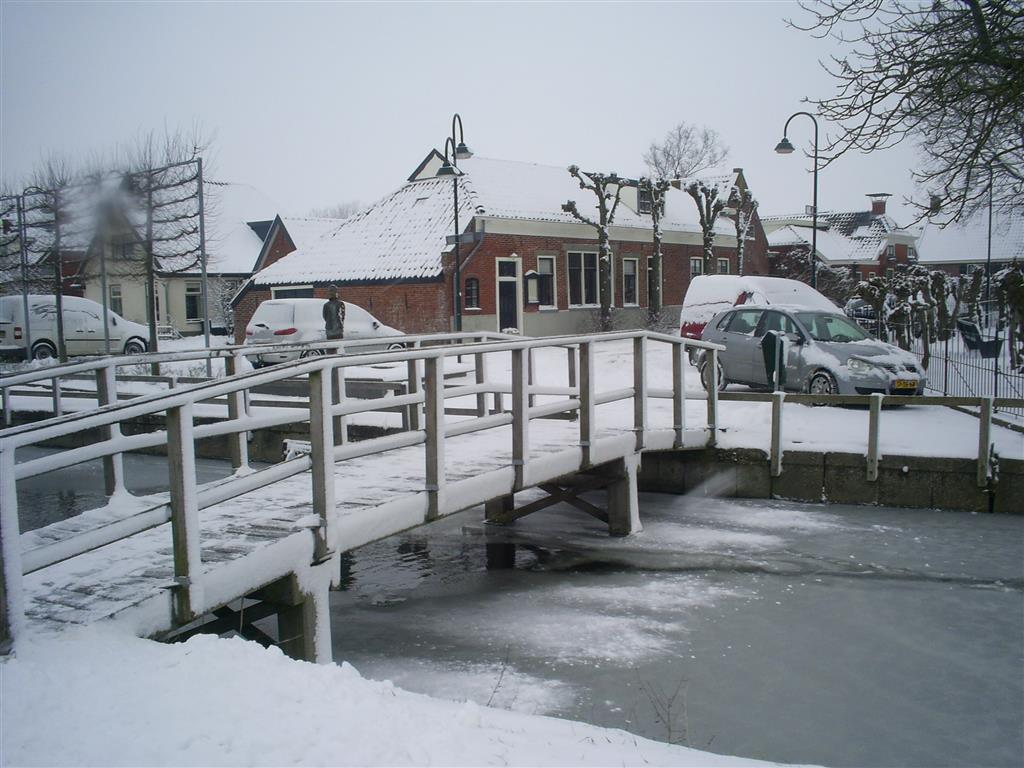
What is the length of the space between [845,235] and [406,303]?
43.1 metres

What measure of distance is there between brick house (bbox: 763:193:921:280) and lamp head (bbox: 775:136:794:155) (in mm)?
32369

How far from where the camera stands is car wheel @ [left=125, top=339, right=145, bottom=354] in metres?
26.8

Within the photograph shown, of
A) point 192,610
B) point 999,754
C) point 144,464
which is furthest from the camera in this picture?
point 144,464

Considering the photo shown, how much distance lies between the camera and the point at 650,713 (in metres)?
5.65

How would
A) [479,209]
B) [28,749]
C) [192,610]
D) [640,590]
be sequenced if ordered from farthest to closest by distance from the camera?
[479,209], [640,590], [192,610], [28,749]

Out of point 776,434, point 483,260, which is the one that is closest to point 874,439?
point 776,434

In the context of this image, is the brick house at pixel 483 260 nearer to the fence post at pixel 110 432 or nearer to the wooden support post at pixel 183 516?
the fence post at pixel 110 432

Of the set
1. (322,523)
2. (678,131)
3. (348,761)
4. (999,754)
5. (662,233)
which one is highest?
(678,131)

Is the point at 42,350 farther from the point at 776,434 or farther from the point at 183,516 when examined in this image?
the point at 183,516

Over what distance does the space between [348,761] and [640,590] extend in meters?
5.04

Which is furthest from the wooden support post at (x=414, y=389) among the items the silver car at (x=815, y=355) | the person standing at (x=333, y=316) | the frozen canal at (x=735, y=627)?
the person standing at (x=333, y=316)

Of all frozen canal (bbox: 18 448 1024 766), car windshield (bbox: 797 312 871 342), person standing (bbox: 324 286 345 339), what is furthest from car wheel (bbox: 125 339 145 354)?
car windshield (bbox: 797 312 871 342)

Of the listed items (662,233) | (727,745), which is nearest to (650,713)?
(727,745)

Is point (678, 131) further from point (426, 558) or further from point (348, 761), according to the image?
point (348, 761)
